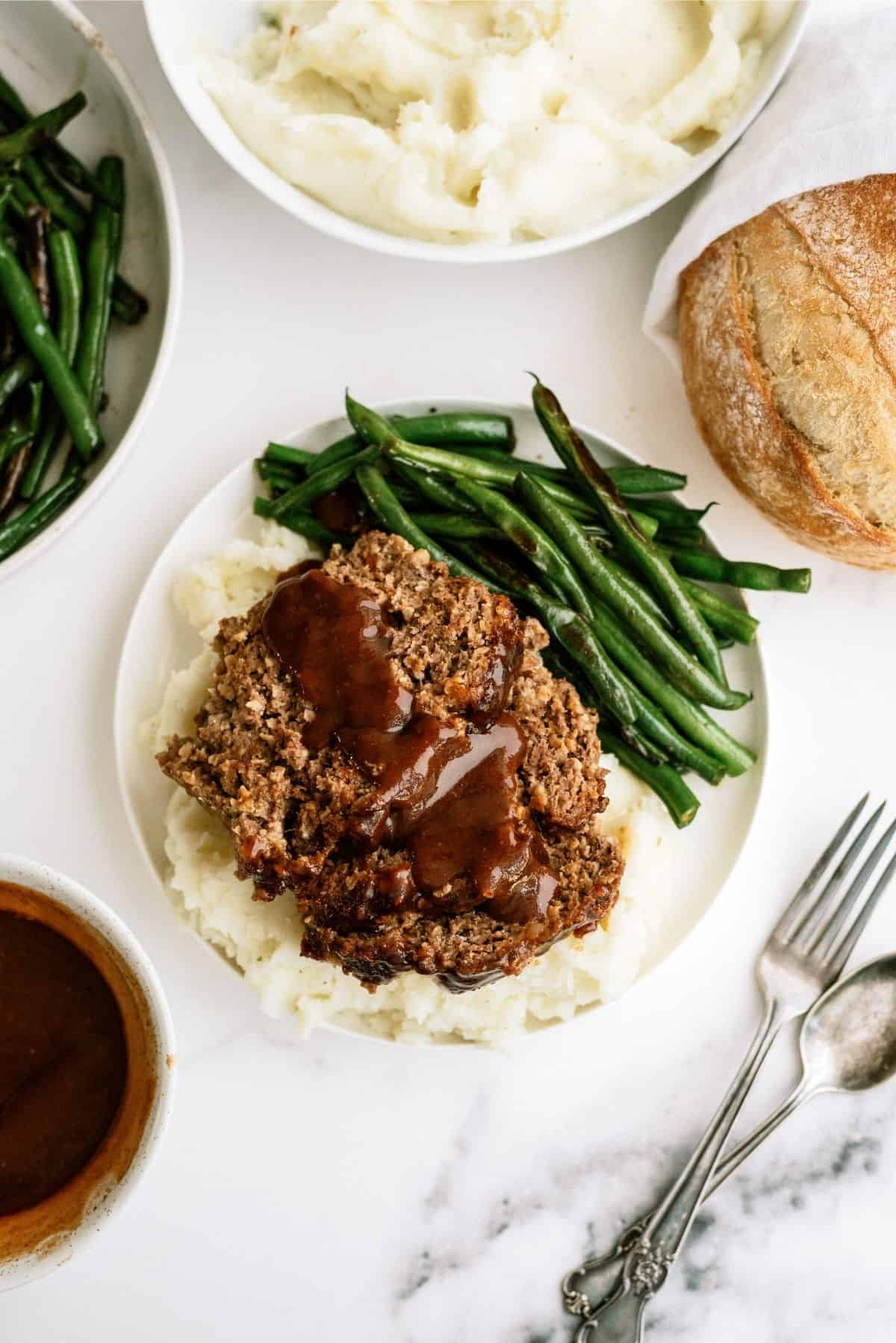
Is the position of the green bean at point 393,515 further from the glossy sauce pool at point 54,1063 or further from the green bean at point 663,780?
the glossy sauce pool at point 54,1063

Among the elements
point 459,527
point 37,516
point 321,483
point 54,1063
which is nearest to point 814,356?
point 459,527

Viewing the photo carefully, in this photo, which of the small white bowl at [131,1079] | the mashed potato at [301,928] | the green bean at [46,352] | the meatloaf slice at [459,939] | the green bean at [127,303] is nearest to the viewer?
the small white bowl at [131,1079]

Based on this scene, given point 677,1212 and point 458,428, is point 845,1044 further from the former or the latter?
point 458,428

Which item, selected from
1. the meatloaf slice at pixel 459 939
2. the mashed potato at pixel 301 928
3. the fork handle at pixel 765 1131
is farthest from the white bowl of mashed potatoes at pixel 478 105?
the fork handle at pixel 765 1131

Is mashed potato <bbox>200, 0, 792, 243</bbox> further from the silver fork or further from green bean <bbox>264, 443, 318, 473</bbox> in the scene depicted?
the silver fork

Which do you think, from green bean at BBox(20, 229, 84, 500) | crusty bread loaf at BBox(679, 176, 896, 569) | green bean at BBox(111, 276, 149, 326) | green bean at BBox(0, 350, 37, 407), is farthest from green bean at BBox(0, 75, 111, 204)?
crusty bread loaf at BBox(679, 176, 896, 569)
